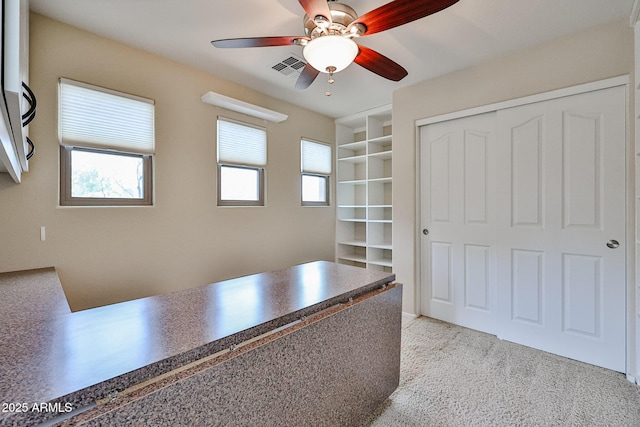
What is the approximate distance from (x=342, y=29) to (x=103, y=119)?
2.01 meters

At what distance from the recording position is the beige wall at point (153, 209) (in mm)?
2102

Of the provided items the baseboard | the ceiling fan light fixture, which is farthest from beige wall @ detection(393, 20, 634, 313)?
the ceiling fan light fixture

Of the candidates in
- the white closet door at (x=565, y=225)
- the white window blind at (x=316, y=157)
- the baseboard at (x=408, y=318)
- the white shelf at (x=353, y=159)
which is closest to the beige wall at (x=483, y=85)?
the baseboard at (x=408, y=318)

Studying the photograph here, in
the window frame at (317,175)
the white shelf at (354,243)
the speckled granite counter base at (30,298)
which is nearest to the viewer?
the speckled granite counter base at (30,298)

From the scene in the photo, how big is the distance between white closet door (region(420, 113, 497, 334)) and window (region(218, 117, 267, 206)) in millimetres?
1926

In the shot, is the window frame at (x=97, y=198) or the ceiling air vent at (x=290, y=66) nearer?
the window frame at (x=97, y=198)

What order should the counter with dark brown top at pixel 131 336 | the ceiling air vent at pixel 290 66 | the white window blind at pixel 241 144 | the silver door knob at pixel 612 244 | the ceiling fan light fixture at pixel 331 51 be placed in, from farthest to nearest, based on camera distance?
the white window blind at pixel 241 144 < the ceiling air vent at pixel 290 66 < the silver door knob at pixel 612 244 < the ceiling fan light fixture at pixel 331 51 < the counter with dark brown top at pixel 131 336

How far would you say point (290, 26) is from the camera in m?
2.21

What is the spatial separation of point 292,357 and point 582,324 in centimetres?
257

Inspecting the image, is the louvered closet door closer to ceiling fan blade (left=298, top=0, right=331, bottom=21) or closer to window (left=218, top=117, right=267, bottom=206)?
window (left=218, top=117, right=267, bottom=206)

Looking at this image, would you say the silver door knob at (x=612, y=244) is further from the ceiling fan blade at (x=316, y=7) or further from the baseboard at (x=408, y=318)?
the ceiling fan blade at (x=316, y=7)

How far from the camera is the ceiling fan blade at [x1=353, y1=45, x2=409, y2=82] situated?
1880 mm

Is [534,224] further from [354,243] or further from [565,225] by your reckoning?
[354,243]

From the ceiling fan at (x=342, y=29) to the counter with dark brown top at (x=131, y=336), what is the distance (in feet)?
4.28
